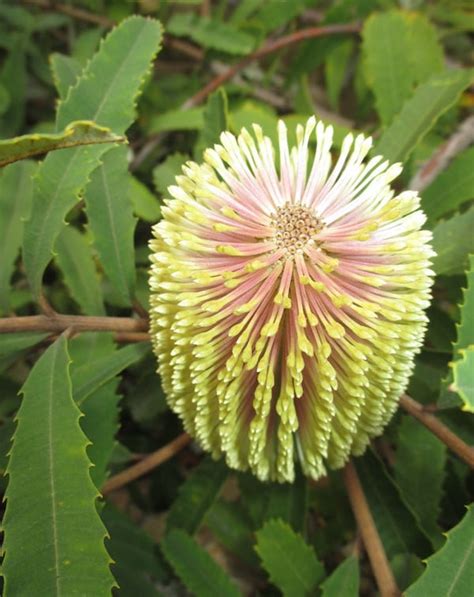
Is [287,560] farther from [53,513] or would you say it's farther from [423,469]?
[53,513]

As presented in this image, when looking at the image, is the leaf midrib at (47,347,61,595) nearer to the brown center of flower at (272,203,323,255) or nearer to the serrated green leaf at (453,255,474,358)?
the brown center of flower at (272,203,323,255)

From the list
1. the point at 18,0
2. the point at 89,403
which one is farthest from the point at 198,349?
the point at 18,0

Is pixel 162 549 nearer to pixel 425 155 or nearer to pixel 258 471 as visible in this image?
pixel 258 471

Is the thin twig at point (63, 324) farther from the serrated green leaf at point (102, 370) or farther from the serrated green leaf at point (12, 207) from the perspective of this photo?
the serrated green leaf at point (12, 207)

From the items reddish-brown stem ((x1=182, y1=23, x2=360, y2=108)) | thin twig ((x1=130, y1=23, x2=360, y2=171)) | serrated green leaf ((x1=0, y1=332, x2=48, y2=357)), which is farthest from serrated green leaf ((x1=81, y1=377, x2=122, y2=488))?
reddish-brown stem ((x1=182, y1=23, x2=360, y2=108))

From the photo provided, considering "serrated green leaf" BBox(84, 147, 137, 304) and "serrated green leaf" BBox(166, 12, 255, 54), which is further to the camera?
"serrated green leaf" BBox(166, 12, 255, 54)

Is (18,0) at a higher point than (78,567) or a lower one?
higher
